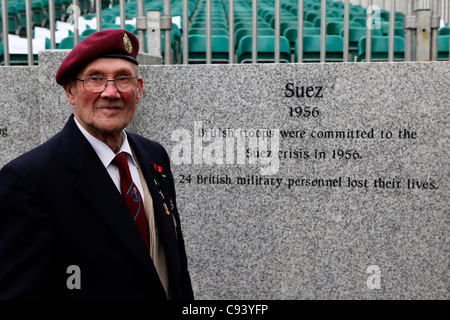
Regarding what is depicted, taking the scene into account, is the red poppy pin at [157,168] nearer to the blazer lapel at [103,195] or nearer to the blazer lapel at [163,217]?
the blazer lapel at [163,217]

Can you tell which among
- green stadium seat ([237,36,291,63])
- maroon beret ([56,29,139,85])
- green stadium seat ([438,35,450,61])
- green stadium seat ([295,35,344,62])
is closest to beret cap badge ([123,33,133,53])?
maroon beret ([56,29,139,85])

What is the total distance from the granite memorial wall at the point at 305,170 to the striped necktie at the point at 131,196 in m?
1.83

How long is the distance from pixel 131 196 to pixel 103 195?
147 millimetres

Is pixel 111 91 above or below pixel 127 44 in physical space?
below

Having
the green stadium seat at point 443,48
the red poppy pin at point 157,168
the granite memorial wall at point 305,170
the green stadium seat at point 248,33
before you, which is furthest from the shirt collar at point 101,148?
the green stadium seat at point 248,33

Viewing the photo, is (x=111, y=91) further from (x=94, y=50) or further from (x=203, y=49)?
(x=203, y=49)

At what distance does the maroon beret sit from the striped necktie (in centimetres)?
38

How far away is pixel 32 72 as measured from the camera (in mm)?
4133

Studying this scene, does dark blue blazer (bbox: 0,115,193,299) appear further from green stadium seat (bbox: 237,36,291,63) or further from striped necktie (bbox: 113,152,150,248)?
green stadium seat (bbox: 237,36,291,63)

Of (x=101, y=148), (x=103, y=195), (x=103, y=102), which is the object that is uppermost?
(x=103, y=102)

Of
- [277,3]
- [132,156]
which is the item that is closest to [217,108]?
[277,3]

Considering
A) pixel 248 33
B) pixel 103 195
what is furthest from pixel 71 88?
pixel 248 33

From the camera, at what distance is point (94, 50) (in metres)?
2.01

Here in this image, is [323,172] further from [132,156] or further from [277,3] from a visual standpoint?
[132,156]
